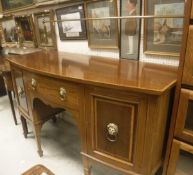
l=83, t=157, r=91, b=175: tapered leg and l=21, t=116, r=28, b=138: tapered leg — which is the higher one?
l=83, t=157, r=91, b=175: tapered leg

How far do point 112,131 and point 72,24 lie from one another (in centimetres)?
111

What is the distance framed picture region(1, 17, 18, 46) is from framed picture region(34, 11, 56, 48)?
0.48 metres

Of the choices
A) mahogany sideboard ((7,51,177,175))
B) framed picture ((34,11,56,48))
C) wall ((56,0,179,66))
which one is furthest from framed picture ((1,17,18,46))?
mahogany sideboard ((7,51,177,175))

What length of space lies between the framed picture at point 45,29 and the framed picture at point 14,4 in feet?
0.68

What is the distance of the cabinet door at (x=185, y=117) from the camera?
859 millimetres

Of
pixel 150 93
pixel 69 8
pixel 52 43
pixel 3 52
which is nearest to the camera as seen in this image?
pixel 150 93

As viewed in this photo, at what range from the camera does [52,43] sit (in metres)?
2.01

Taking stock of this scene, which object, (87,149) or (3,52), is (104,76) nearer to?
(87,149)

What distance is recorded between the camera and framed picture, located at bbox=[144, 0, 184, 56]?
1.09 meters

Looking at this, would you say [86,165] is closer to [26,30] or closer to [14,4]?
[26,30]

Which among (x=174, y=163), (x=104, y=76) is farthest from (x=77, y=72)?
(x=174, y=163)

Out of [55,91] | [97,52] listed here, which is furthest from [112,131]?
[97,52]

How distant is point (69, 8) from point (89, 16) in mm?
245

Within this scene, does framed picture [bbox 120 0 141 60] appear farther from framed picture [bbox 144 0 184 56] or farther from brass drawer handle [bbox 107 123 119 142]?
brass drawer handle [bbox 107 123 119 142]
